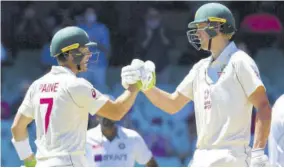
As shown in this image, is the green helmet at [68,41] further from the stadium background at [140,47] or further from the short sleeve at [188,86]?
the stadium background at [140,47]

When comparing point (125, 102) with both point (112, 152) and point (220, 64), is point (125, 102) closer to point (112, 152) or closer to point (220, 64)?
point (220, 64)

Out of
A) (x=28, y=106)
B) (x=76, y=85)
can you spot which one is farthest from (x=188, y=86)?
(x=28, y=106)

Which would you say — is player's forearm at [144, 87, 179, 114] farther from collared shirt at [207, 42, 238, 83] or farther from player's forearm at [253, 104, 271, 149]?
player's forearm at [253, 104, 271, 149]

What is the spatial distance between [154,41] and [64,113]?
16.8 ft

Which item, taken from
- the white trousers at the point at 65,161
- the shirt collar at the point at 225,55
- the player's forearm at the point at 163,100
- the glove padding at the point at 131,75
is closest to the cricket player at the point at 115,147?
the player's forearm at the point at 163,100

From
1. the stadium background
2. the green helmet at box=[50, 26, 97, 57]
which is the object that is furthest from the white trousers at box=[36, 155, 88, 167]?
the stadium background

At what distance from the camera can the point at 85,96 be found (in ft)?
23.1

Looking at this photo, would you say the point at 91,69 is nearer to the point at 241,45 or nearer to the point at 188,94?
the point at 241,45

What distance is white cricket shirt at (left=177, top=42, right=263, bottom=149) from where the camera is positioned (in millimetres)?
6801

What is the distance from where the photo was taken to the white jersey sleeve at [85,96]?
7000 millimetres

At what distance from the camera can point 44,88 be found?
23.4 ft

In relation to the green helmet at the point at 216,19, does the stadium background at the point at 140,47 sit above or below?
below

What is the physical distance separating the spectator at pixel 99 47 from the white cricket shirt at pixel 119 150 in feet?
Result: 5.47

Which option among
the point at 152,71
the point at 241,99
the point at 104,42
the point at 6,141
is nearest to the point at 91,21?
the point at 104,42
